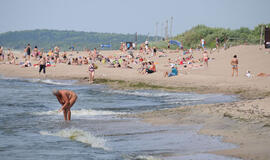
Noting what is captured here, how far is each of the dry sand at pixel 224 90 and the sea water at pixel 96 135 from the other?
51cm

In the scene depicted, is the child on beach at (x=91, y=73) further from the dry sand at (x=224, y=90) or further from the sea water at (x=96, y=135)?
the sea water at (x=96, y=135)

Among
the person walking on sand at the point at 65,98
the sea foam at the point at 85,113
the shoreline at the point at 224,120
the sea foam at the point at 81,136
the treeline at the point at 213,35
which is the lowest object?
the sea foam at the point at 85,113

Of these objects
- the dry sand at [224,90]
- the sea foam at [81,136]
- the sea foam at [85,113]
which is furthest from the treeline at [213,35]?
the sea foam at [81,136]

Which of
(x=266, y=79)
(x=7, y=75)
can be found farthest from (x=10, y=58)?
(x=266, y=79)

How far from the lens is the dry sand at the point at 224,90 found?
841 centimetres

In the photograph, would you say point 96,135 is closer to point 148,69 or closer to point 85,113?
point 85,113

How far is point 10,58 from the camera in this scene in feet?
122

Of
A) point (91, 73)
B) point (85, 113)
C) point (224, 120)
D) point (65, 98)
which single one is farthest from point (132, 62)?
point (224, 120)

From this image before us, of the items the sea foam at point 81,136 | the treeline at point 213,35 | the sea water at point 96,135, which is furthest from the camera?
the treeline at point 213,35

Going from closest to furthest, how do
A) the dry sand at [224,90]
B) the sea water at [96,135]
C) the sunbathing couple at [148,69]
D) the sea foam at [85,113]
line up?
the sea water at [96,135] → the dry sand at [224,90] → the sea foam at [85,113] → the sunbathing couple at [148,69]

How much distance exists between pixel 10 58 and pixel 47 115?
2574cm

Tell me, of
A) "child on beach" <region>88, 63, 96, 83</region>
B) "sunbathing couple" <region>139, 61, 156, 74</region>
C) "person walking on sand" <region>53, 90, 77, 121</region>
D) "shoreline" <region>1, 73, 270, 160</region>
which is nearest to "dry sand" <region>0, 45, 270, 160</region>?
"shoreline" <region>1, 73, 270, 160</region>

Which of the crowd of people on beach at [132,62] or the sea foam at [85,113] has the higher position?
the crowd of people on beach at [132,62]

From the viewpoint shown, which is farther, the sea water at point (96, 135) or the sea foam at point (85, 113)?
the sea foam at point (85, 113)
